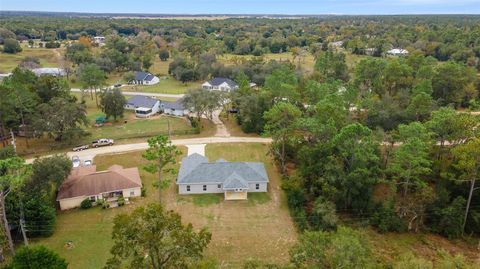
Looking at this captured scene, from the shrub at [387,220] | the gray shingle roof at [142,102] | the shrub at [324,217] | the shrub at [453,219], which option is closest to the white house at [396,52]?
the gray shingle roof at [142,102]

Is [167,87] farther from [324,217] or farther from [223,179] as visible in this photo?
[324,217]

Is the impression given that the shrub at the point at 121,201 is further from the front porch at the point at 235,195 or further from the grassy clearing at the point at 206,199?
the front porch at the point at 235,195

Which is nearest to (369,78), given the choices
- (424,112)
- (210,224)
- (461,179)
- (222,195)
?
(424,112)

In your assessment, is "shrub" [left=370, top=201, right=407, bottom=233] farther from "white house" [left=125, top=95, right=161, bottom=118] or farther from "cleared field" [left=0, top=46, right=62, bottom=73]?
"cleared field" [left=0, top=46, right=62, bottom=73]

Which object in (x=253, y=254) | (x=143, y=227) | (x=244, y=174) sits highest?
(x=143, y=227)

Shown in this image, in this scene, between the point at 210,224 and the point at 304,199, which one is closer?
the point at 210,224

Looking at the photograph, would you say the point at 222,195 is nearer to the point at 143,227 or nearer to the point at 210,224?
the point at 210,224

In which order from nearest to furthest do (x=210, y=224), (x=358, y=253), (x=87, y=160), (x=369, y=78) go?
(x=358, y=253) < (x=210, y=224) < (x=87, y=160) < (x=369, y=78)

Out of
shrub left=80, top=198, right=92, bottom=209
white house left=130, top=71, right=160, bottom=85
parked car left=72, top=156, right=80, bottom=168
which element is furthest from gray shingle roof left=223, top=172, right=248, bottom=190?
white house left=130, top=71, right=160, bottom=85
